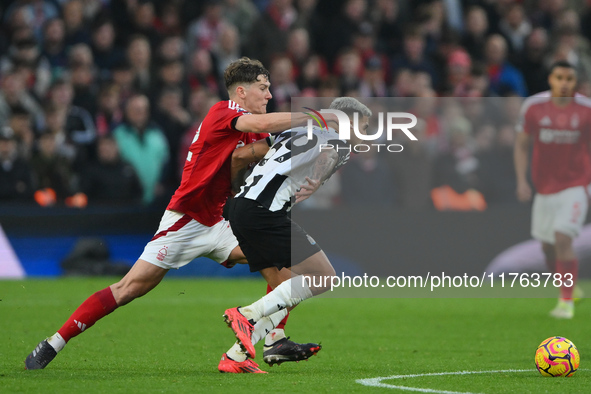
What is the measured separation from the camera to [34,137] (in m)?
13.5

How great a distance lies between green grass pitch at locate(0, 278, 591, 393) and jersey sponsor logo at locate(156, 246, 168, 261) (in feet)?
2.50

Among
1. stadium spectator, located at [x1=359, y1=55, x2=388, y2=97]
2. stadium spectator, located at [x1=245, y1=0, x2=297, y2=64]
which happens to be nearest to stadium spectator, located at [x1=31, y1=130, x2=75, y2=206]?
stadium spectator, located at [x1=245, y1=0, x2=297, y2=64]

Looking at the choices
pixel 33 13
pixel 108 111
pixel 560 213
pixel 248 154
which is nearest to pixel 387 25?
pixel 108 111

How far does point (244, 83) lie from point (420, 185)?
7628 mm

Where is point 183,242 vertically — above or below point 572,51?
below

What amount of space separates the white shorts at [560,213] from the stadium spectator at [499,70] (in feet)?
20.9

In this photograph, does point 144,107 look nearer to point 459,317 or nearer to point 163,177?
point 163,177

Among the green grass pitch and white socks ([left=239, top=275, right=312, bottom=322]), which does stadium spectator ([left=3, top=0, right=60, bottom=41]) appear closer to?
the green grass pitch

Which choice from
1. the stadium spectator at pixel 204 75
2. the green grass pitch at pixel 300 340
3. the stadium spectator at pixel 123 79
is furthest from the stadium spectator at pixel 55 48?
the green grass pitch at pixel 300 340

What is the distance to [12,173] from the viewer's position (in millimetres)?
12945

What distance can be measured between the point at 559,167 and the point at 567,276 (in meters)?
1.22

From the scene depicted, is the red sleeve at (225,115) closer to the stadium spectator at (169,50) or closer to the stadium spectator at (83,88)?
the stadium spectator at (83,88)

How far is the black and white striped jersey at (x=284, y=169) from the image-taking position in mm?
6379

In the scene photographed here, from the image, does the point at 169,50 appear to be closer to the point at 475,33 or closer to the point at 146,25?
the point at 146,25
